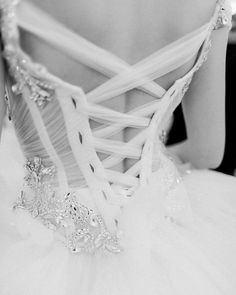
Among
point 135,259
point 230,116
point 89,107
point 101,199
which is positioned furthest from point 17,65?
point 230,116

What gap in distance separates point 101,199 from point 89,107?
20 centimetres

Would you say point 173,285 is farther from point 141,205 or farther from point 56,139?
point 56,139

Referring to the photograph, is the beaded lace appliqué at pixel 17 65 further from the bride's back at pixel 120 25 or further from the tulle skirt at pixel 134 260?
the tulle skirt at pixel 134 260

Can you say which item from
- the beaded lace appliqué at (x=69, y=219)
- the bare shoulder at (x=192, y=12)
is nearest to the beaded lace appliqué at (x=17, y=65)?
the beaded lace appliqué at (x=69, y=219)

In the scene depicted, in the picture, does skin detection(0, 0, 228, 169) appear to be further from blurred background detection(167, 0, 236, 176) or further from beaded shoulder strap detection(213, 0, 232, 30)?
blurred background detection(167, 0, 236, 176)

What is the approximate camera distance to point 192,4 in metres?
0.82

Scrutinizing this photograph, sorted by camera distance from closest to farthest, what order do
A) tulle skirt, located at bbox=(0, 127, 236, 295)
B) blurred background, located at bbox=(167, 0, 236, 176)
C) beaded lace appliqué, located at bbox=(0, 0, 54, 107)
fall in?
beaded lace appliqué, located at bbox=(0, 0, 54, 107), tulle skirt, located at bbox=(0, 127, 236, 295), blurred background, located at bbox=(167, 0, 236, 176)

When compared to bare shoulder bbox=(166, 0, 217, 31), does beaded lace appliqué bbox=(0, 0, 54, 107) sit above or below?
below

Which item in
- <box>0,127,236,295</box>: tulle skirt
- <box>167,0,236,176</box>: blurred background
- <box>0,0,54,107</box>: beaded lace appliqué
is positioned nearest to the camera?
<box>0,0,54,107</box>: beaded lace appliqué

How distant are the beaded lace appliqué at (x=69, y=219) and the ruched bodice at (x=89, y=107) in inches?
0.7

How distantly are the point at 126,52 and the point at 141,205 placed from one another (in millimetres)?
314

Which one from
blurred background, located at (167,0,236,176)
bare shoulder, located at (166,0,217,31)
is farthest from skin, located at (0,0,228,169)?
blurred background, located at (167,0,236,176)

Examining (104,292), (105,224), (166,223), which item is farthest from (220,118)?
(104,292)

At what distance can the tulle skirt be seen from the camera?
0.84 metres
